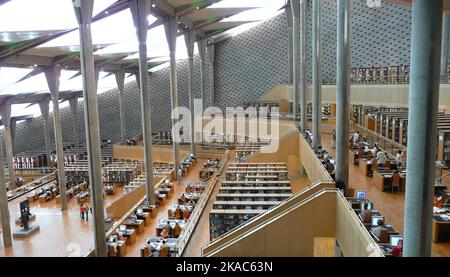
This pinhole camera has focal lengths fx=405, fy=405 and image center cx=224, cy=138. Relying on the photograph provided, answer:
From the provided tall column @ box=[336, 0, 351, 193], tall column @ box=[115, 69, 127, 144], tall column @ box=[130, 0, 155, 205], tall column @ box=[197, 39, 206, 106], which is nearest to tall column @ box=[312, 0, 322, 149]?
tall column @ box=[336, 0, 351, 193]

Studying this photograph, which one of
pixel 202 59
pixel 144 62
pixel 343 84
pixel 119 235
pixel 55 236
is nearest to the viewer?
pixel 343 84

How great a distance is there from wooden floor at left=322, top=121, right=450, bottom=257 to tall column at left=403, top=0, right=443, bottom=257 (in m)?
2.40

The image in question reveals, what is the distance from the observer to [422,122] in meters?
5.40

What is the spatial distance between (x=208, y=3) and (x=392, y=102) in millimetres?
11941

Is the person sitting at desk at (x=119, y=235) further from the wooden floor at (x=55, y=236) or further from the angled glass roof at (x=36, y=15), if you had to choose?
the angled glass roof at (x=36, y=15)

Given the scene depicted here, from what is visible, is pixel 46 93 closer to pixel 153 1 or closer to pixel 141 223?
pixel 153 1

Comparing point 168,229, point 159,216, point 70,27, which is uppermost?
point 70,27

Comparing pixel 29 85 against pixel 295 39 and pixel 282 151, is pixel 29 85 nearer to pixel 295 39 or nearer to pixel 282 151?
pixel 282 151

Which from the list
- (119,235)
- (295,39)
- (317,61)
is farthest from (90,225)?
(295,39)

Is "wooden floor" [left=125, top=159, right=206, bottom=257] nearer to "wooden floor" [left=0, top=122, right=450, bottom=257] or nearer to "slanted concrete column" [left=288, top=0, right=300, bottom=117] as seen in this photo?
"wooden floor" [left=0, top=122, right=450, bottom=257]

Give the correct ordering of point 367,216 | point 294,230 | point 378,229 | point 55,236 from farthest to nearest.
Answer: point 55,236 → point 294,230 → point 367,216 → point 378,229

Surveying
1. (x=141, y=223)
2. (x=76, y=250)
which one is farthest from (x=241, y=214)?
(x=76, y=250)

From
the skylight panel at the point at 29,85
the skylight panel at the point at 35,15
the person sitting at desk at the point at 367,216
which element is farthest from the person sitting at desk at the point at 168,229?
the skylight panel at the point at 29,85

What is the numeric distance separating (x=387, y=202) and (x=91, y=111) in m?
9.22
